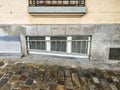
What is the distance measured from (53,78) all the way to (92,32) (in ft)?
6.95

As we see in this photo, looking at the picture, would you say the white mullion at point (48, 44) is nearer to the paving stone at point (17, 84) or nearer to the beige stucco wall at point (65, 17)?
the beige stucco wall at point (65, 17)

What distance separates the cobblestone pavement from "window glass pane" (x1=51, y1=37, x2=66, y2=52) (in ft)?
3.09

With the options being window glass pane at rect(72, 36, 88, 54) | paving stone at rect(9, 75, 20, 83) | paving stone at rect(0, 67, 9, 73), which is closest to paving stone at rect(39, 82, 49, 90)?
paving stone at rect(9, 75, 20, 83)

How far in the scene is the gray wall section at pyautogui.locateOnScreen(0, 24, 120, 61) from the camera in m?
5.27

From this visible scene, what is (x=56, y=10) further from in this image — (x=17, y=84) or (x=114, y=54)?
(x=17, y=84)

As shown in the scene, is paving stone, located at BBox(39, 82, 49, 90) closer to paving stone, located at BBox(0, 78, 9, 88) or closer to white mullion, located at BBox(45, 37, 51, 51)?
paving stone, located at BBox(0, 78, 9, 88)

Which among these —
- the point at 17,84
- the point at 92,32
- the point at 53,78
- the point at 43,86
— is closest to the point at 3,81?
the point at 17,84

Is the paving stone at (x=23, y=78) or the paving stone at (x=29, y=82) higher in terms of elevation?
the paving stone at (x=23, y=78)

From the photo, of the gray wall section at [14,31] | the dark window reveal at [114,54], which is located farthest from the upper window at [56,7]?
the dark window reveal at [114,54]

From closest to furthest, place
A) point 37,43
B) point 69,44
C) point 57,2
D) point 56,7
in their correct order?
point 56,7 < point 57,2 < point 69,44 < point 37,43

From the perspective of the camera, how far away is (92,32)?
5.30m

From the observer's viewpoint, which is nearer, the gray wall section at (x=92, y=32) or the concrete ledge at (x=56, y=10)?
the concrete ledge at (x=56, y=10)

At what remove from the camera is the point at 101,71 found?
4.67 m

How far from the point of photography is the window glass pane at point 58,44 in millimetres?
5543
